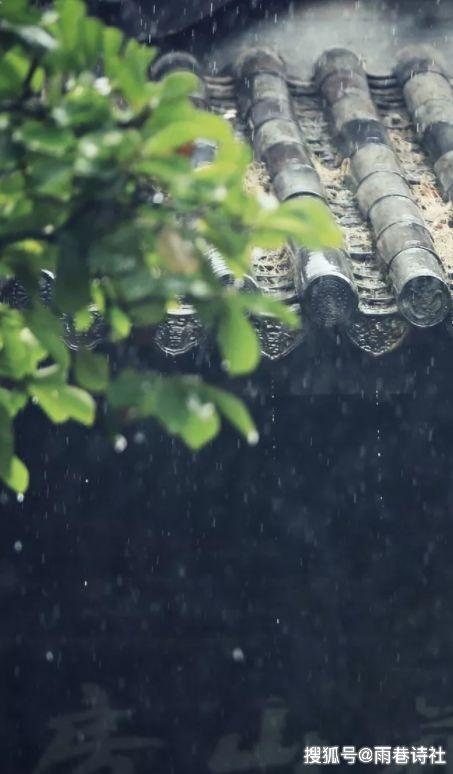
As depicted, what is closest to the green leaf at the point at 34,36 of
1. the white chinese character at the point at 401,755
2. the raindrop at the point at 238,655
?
the raindrop at the point at 238,655

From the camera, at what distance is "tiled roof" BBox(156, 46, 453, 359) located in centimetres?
406

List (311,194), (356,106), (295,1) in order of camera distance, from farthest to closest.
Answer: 1. (295,1)
2. (356,106)
3. (311,194)

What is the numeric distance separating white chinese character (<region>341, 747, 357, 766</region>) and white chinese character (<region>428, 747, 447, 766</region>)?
355 millimetres

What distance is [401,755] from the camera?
17.8 ft

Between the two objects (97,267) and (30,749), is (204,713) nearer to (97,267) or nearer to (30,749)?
(30,749)

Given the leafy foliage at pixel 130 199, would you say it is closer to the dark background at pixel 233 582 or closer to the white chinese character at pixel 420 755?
the dark background at pixel 233 582

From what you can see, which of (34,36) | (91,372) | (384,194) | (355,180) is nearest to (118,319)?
(91,372)

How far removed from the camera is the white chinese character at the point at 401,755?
5.42 meters

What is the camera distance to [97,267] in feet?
5.60

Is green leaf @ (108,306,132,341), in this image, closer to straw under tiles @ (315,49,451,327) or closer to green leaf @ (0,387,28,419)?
green leaf @ (0,387,28,419)

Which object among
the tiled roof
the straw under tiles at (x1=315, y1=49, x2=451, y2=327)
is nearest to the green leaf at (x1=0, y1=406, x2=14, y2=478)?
the tiled roof

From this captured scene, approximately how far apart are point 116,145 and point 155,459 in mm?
3617

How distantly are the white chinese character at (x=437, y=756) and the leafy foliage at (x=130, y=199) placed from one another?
4.17 meters

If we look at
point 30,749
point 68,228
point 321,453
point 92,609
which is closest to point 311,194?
point 321,453
